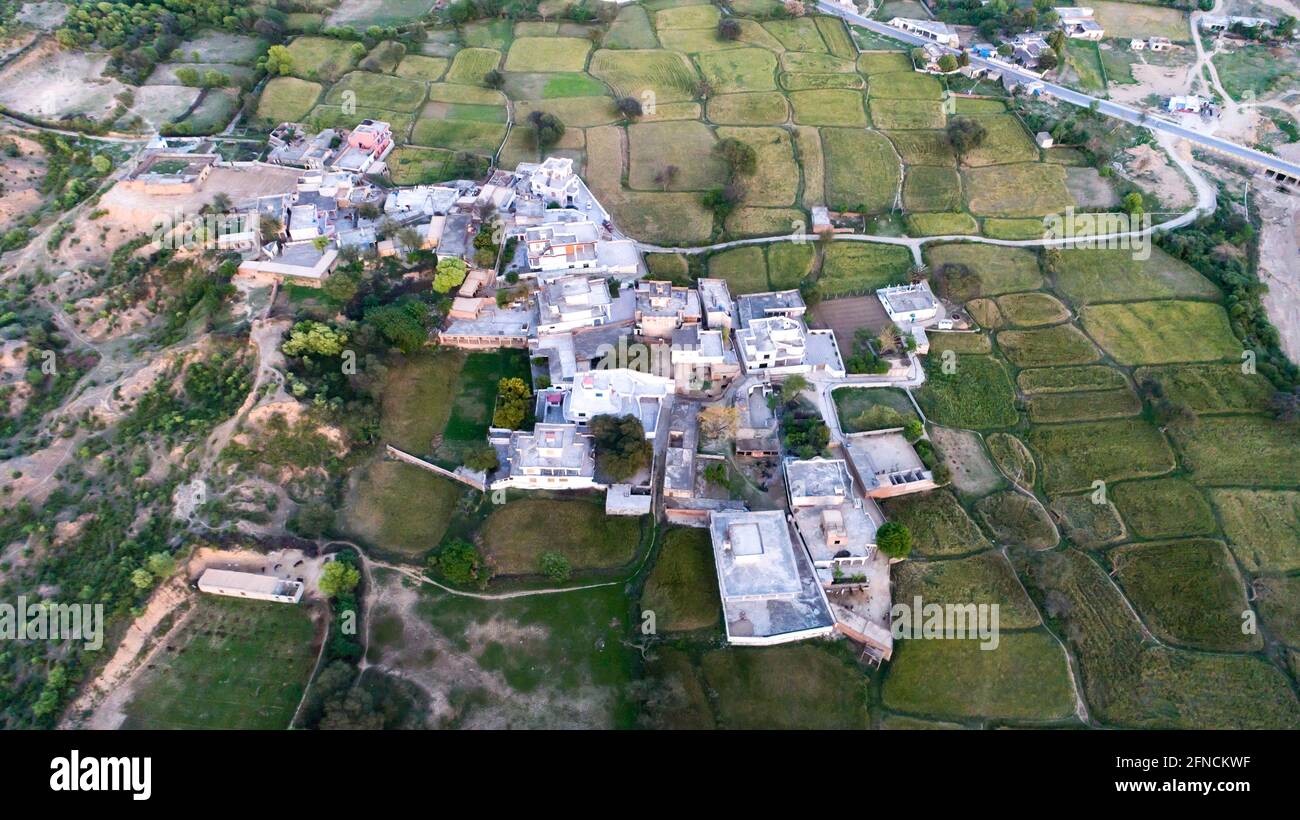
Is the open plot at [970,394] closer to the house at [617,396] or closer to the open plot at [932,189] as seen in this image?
the open plot at [932,189]

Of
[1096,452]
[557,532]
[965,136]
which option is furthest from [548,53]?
[1096,452]

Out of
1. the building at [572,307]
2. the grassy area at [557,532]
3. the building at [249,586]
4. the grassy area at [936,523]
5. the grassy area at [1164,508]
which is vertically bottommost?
the building at [249,586]

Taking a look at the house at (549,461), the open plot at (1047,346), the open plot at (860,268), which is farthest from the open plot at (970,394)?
the house at (549,461)

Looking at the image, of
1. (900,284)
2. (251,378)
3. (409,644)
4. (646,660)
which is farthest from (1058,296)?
(251,378)

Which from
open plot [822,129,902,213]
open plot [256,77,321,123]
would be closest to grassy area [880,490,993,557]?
open plot [822,129,902,213]

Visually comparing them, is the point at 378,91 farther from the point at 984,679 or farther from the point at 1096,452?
the point at 984,679
